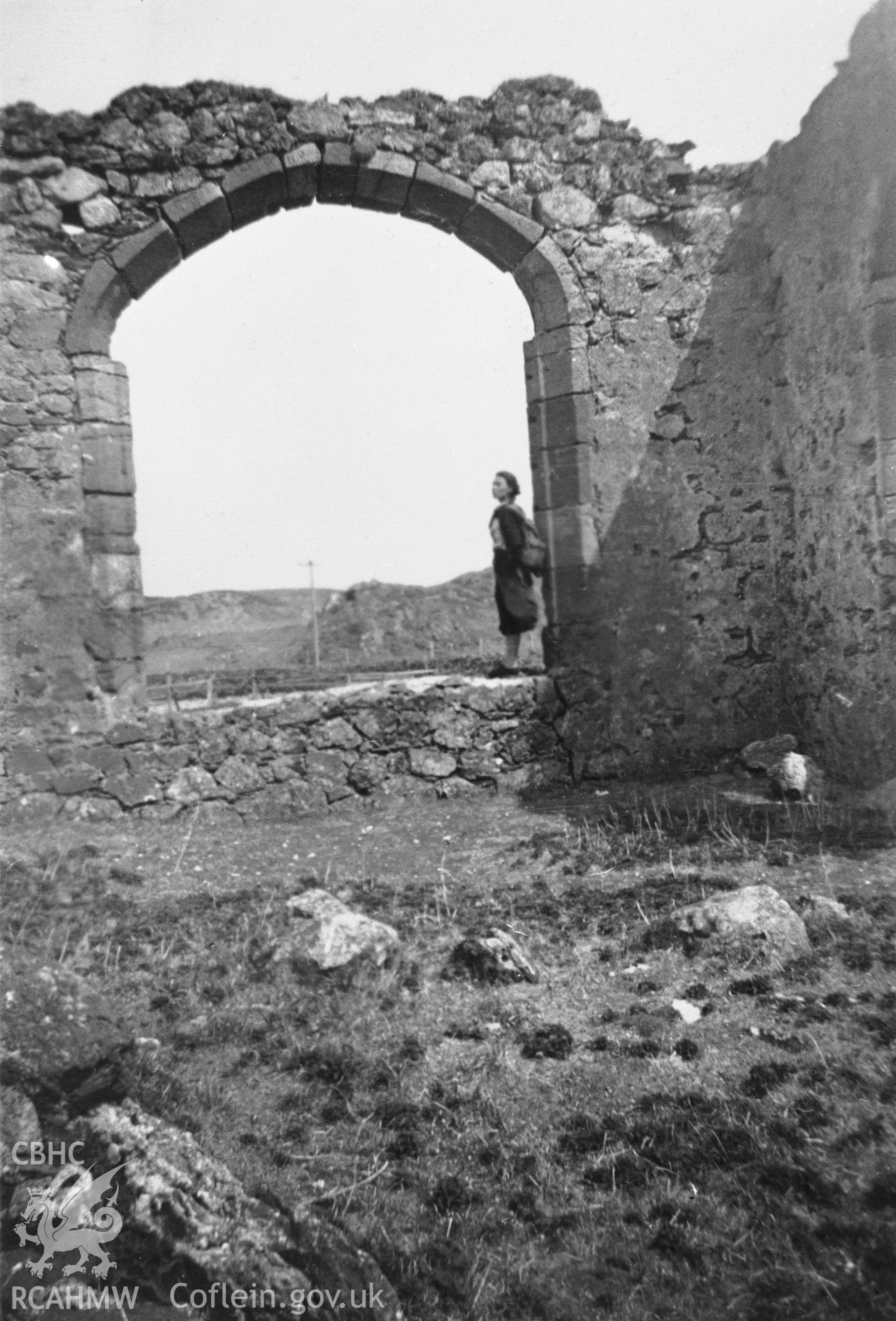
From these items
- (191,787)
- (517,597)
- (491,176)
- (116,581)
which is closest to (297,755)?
(191,787)

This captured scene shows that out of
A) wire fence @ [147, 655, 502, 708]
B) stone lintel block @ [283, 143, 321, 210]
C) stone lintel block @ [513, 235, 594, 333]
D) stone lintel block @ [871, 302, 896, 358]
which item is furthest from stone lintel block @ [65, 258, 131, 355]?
wire fence @ [147, 655, 502, 708]

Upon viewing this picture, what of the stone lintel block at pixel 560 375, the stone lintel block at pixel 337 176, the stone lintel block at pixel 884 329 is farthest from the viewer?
the stone lintel block at pixel 560 375

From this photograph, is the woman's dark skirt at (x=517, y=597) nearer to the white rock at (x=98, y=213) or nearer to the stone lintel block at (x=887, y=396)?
the stone lintel block at (x=887, y=396)

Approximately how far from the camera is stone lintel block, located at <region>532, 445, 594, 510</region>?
6.69 meters

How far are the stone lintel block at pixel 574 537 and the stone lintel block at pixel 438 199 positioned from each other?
2214 millimetres

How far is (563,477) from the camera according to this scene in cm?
674

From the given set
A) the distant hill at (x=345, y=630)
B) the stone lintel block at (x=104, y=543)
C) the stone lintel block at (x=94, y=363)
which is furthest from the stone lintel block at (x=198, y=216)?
the distant hill at (x=345, y=630)

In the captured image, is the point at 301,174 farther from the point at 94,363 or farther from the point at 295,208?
the point at 94,363

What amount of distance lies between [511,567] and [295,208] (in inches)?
118

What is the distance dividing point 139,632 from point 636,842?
142 inches

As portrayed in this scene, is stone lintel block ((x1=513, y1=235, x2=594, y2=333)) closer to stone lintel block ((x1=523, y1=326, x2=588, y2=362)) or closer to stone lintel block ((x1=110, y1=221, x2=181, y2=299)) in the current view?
stone lintel block ((x1=523, y1=326, x2=588, y2=362))

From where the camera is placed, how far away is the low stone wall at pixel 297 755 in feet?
20.4

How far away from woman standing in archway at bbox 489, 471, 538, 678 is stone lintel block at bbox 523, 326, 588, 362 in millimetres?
959
